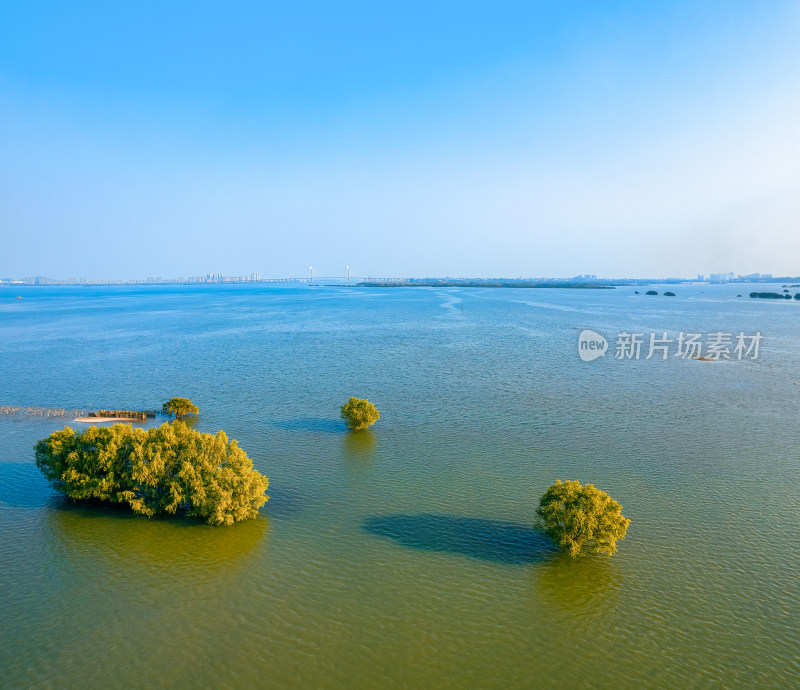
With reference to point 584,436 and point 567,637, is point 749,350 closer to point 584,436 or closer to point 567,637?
point 584,436

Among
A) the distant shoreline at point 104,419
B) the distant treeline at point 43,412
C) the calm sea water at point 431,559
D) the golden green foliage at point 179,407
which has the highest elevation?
the golden green foliage at point 179,407

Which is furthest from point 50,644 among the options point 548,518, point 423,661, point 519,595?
point 548,518

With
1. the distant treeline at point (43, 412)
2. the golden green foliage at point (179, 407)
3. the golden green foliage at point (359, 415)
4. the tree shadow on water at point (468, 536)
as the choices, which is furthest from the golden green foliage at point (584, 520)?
the distant treeline at point (43, 412)

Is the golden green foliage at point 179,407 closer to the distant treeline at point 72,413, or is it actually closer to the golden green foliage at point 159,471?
the distant treeline at point 72,413

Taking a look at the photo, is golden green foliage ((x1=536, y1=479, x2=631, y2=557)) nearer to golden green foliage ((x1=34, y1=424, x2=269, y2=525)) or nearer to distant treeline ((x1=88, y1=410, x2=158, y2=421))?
golden green foliage ((x1=34, y1=424, x2=269, y2=525))

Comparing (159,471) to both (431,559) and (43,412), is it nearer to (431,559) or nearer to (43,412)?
(431,559)

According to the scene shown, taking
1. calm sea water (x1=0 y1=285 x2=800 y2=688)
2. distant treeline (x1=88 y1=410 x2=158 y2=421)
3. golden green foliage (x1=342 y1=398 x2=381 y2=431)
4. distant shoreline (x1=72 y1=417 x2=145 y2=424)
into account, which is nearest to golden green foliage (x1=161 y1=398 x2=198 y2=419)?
calm sea water (x1=0 y1=285 x2=800 y2=688)
